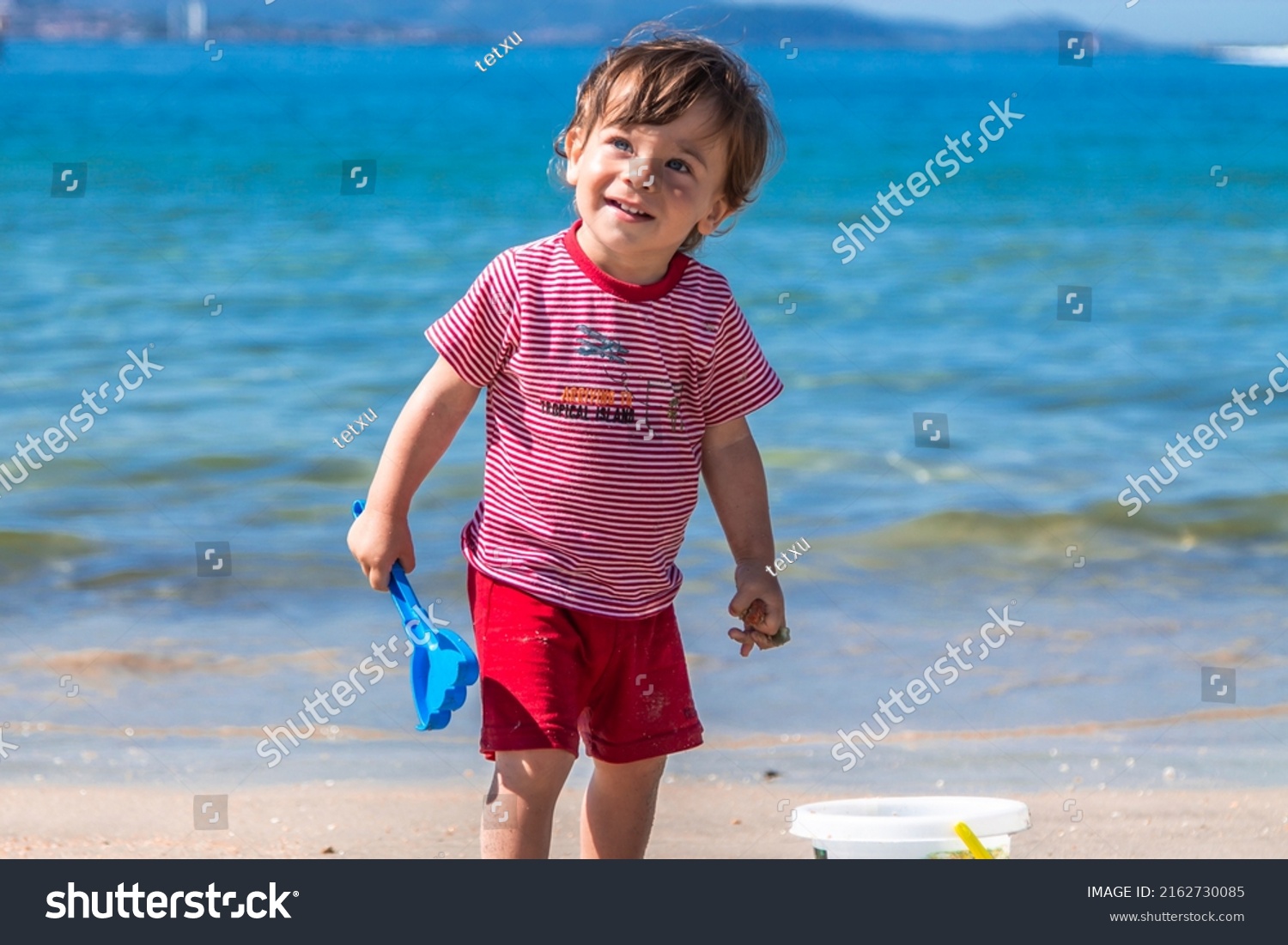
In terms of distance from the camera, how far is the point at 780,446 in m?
6.45

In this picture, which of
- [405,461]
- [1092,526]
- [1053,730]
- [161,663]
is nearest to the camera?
[405,461]

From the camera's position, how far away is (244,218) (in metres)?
13.9

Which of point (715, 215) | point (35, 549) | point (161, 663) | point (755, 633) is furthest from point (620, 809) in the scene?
point (35, 549)

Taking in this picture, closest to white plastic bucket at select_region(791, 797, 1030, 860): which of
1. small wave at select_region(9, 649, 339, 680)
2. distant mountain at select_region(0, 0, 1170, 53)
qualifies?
small wave at select_region(9, 649, 339, 680)

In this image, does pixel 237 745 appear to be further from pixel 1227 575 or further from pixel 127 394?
pixel 127 394

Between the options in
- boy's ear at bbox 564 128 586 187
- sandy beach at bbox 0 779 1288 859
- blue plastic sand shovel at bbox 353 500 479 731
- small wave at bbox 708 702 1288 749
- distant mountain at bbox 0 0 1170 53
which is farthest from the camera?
distant mountain at bbox 0 0 1170 53

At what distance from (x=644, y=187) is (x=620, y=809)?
102cm

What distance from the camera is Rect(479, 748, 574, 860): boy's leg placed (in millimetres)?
2436

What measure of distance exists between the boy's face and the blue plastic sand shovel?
2.02 ft

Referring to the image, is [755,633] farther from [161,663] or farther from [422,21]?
[422,21]

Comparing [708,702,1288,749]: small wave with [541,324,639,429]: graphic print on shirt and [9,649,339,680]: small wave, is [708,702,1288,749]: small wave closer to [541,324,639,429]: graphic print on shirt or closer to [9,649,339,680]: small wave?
[9,649,339,680]: small wave

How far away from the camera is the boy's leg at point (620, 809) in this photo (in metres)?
2.62

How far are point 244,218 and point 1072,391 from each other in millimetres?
8476

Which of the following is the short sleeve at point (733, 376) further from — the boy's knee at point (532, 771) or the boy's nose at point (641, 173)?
the boy's knee at point (532, 771)
